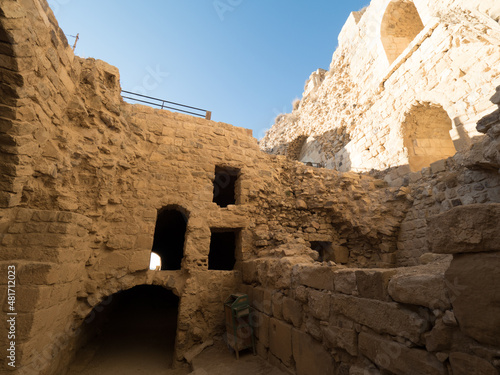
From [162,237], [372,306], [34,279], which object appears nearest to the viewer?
[372,306]

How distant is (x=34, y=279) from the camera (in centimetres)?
281

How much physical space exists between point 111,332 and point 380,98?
405 inches

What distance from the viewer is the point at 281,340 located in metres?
3.34

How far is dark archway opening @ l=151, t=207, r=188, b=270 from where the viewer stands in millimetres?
7641

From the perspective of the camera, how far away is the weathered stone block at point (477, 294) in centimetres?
132

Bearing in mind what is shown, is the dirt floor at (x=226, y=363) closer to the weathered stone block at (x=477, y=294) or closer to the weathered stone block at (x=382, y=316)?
the weathered stone block at (x=382, y=316)

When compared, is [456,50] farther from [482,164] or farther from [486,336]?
[486,336]

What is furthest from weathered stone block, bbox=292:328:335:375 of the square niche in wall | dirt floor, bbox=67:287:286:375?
the square niche in wall

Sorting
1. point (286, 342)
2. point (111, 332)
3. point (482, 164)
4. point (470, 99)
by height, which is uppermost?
point (470, 99)

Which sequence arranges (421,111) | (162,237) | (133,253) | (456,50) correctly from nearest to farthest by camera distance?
(133,253)
(456,50)
(421,111)
(162,237)

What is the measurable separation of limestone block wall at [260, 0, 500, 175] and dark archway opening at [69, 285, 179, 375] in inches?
290

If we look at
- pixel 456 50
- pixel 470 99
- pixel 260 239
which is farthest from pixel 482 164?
pixel 260 239

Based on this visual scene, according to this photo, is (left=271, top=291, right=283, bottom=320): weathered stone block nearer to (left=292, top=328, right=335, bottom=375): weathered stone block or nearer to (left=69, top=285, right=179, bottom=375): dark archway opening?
(left=292, top=328, right=335, bottom=375): weathered stone block

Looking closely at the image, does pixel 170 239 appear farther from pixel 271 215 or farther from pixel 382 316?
pixel 382 316
